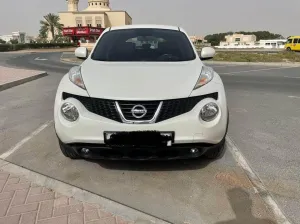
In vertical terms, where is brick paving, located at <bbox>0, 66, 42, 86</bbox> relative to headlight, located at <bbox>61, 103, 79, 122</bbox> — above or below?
below

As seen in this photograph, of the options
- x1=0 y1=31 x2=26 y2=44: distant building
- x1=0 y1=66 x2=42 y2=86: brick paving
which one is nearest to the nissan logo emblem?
x1=0 y1=66 x2=42 y2=86: brick paving

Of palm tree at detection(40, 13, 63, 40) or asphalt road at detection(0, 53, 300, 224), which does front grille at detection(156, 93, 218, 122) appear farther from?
palm tree at detection(40, 13, 63, 40)

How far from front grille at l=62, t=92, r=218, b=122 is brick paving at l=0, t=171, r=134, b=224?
0.82 meters

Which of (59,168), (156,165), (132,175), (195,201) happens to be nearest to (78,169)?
(59,168)

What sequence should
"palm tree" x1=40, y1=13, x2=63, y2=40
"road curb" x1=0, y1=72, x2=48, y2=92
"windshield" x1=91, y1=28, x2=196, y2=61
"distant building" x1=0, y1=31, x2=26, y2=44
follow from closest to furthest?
1. "windshield" x1=91, y1=28, x2=196, y2=61
2. "road curb" x1=0, y1=72, x2=48, y2=92
3. "palm tree" x1=40, y1=13, x2=63, y2=40
4. "distant building" x1=0, y1=31, x2=26, y2=44

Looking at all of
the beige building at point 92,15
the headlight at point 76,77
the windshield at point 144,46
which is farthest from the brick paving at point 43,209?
the beige building at point 92,15

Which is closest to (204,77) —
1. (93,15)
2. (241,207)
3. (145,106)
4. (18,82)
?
(145,106)

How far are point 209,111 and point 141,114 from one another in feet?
2.15

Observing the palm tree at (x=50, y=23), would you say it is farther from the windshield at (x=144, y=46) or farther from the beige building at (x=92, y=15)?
the windshield at (x=144, y=46)

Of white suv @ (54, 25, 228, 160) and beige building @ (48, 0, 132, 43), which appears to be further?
beige building @ (48, 0, 132, 43)

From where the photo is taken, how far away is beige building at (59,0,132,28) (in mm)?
92500

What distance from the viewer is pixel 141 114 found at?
262cm

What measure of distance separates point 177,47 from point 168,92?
1.52 metres

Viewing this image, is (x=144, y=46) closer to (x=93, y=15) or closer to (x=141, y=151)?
(x=141, y=151)
